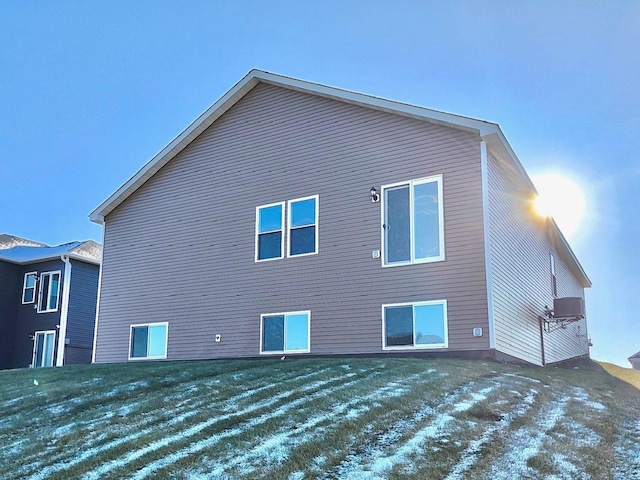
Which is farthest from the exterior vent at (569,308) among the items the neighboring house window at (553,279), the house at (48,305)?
the house at (48,305)

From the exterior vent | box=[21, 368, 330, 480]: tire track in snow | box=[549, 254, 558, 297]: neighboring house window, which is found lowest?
box=[21, 368, 330, 480]: tire track in snow

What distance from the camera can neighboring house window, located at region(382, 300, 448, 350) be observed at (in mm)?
11672

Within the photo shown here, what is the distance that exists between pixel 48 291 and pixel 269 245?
48.2 feet

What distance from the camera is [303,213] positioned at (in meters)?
13.7

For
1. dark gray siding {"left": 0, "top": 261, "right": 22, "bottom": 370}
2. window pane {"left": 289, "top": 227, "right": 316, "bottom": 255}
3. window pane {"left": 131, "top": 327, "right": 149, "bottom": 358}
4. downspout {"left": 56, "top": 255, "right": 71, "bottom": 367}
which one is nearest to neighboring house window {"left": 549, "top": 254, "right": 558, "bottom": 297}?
window pane {"left": 289, "top": 227, "right": 316, "bottom": 255}

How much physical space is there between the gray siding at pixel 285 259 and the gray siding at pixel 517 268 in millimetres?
713

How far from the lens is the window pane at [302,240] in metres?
13.4

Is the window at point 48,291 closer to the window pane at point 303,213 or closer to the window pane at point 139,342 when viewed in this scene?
the window pane at point 139,342

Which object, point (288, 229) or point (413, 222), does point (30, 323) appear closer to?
point (288, 229)

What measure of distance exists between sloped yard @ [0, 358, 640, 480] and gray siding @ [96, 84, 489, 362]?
83.1 inches

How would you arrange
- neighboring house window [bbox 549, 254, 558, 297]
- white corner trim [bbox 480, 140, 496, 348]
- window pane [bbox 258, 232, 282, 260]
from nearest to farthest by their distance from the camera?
1. white corner trim [bbox 480, 140, 496, 348]
2. window pane [bbox 258, 232, 282, 260]
3. neighboring house window [bbox 549, 254, 558, 297]

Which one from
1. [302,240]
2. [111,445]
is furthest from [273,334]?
[111,445]

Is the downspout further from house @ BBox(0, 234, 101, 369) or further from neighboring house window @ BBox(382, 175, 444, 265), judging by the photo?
neighboring house window @ BBox(382, 175, 444, 265)

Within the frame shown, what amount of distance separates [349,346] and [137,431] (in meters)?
5.98
